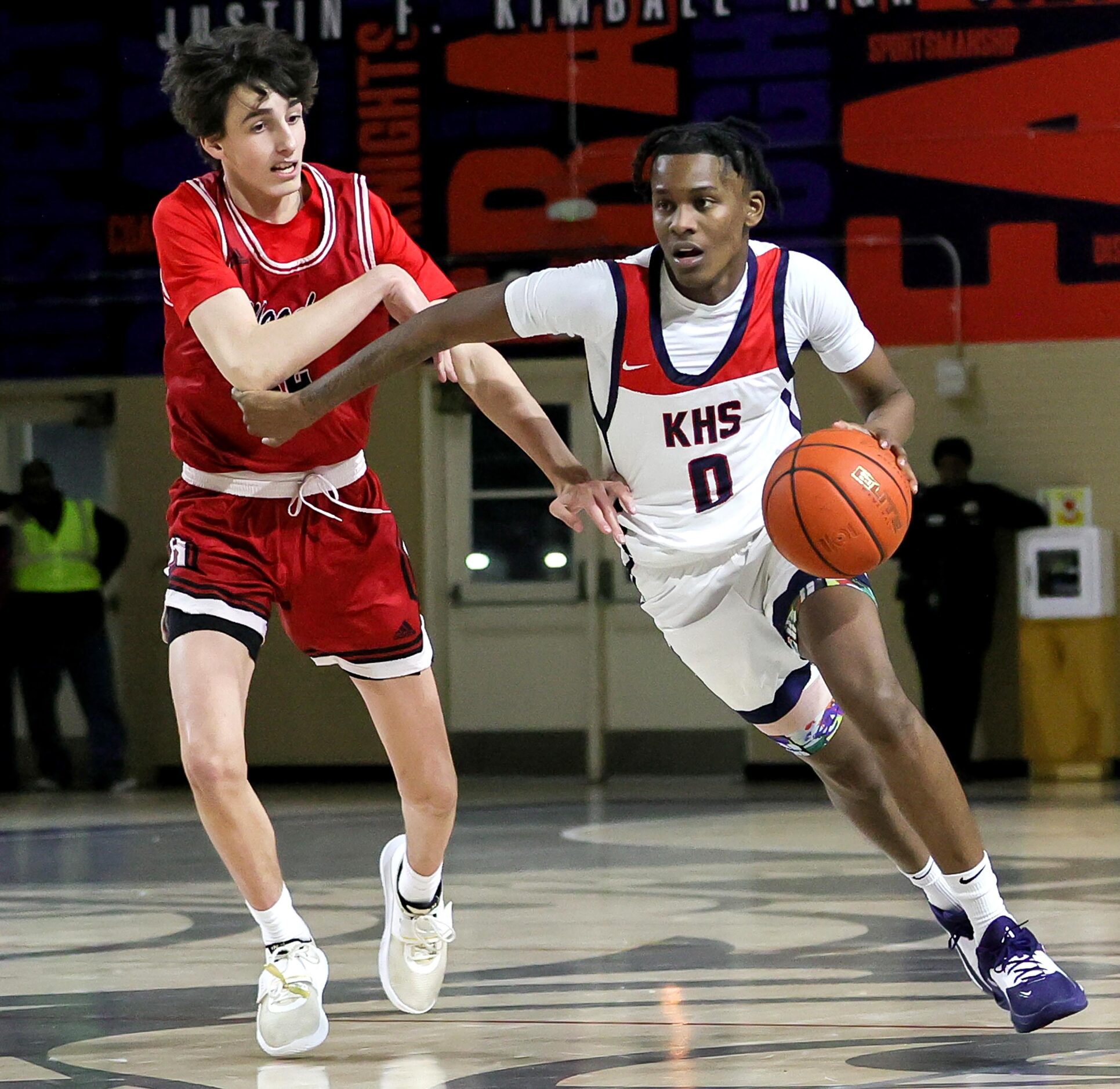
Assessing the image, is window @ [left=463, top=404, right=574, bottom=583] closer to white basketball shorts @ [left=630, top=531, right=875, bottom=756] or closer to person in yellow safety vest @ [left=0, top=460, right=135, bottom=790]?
person in yellow safety vest @ [left=0, top=460, right=135, bottom=790]

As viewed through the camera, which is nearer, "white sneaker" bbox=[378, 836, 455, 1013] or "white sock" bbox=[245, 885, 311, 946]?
"white sock" bbox=[245, 885, 311, 946]

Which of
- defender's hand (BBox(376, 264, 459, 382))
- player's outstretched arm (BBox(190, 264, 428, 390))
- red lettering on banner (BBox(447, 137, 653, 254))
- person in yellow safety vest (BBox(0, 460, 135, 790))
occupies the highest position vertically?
red lettering on banner (BBox(447, 137, 653, 254))

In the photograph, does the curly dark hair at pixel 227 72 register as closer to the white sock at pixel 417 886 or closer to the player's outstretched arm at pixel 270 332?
the player's outstretched arm at pixel 270 332

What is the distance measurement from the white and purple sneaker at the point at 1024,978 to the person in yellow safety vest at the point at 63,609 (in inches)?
324

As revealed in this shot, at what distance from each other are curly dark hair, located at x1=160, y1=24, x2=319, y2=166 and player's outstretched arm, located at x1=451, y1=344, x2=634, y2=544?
1.93 feet

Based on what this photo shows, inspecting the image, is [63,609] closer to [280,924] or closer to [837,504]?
[280,924]

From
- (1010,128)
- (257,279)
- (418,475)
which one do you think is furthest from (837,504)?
(418,475)

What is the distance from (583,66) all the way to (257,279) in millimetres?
7494

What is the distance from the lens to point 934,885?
338cm

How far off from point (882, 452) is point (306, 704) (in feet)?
26.7

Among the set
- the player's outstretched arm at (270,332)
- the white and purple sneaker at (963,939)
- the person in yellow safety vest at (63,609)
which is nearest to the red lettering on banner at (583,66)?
the person in yellow safety vest at (63,609)

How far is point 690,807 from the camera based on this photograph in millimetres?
8820

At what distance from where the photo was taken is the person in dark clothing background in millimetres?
10008

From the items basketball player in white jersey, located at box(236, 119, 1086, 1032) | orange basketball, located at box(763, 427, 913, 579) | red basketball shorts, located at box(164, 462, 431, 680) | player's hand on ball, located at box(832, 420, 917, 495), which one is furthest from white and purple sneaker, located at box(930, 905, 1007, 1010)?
red basketball shorts, located at box(164, 462, 431, 680)
